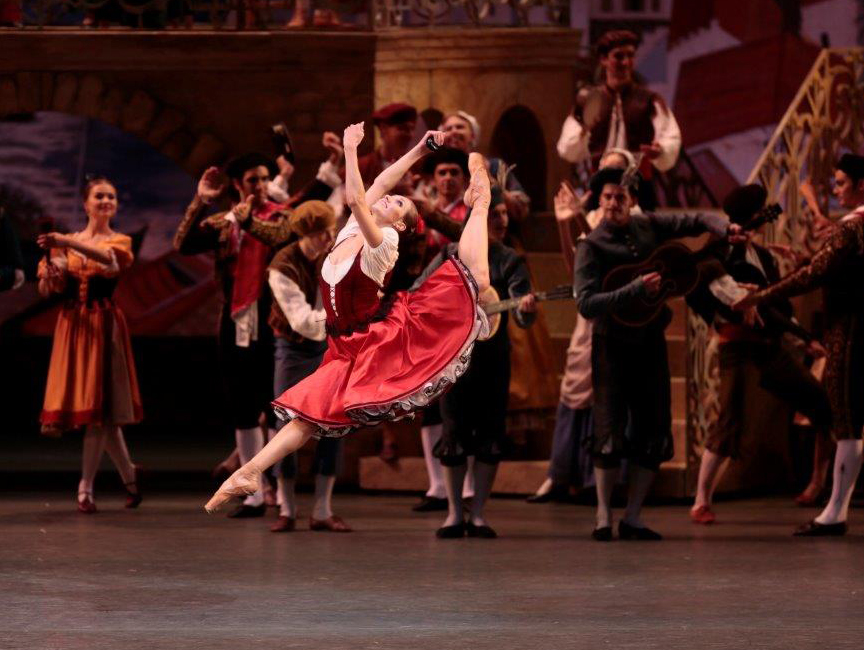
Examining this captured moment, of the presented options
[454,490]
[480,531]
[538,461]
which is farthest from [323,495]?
[538,461]

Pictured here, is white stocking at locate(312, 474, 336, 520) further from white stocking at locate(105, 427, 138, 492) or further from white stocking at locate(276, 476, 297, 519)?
white stocking at locate(105, 427, 138, 492)

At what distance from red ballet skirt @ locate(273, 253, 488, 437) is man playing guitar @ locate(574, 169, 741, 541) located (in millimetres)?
1317

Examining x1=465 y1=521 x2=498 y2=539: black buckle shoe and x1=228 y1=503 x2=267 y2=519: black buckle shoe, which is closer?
x1=465 y1=521 x2=498 y2=539: black buckle shoe

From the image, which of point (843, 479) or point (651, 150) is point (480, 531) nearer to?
point (843, 479)

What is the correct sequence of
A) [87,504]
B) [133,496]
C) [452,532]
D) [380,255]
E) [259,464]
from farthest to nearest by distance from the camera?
[133,496], [87,504], [452,532], [380,255], [259,464]

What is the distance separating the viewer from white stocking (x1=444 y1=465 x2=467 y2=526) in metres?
9.21

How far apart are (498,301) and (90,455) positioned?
8.39ft

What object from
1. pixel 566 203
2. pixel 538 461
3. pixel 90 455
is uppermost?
pixel 566 203

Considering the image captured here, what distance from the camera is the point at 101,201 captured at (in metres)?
10.3

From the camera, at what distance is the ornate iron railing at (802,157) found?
10.8m

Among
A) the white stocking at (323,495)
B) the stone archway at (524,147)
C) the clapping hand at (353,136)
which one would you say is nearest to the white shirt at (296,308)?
the white stocking at (323,495)

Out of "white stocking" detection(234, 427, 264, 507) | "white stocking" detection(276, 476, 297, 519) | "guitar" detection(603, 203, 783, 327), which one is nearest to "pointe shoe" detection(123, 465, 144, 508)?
"white stocking" detection(234, 427, 264, 507)

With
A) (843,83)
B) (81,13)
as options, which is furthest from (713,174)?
(81,13)

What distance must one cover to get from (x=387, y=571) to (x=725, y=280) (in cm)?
244
